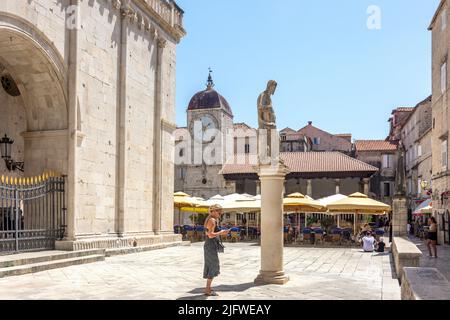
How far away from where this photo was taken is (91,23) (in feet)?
53.0

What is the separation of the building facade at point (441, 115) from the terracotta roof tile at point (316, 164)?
1940 cm

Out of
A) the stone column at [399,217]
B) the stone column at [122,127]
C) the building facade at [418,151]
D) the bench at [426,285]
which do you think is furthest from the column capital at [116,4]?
the building facade at [418,151]

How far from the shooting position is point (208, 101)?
61.5 meters

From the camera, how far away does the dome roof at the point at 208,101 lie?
6088 centimetres

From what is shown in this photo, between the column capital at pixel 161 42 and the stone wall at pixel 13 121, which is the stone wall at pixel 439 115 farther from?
the stone wall at pixel 13 121

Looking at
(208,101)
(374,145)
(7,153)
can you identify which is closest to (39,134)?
(7,153)

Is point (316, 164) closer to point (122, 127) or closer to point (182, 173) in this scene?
point (182, 173)

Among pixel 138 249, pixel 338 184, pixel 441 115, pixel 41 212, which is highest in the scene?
pixel 441 115

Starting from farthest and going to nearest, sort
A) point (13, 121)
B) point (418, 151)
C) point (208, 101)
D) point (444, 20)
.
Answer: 1. point (208, 101)
2. point (418, 151)
3. point (444, 20)
4. point (13, 121)

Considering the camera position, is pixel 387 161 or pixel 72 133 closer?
pixel 72 133

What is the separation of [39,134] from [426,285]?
12.5 metres

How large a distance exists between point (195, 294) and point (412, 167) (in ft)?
151
